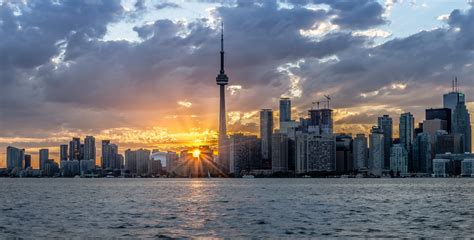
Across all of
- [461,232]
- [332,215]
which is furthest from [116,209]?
[461,232]

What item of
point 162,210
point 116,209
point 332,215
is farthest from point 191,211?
point 332,215

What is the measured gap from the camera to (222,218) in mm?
106188

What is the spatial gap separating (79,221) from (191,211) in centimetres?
2662

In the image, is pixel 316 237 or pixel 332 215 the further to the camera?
pixel 332 215

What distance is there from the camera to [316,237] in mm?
79188

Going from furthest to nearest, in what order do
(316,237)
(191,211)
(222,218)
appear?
(191,211), (222,218), (316,237)

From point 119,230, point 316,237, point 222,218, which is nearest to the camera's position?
point 316,237

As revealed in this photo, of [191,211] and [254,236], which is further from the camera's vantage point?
[191,211]

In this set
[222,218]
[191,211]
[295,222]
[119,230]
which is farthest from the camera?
[191,211]

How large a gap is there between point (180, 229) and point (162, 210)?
123 ft

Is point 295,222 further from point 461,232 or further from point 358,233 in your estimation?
point 461,232

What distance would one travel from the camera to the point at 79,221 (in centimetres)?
10106

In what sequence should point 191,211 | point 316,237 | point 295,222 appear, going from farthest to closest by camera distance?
point 191,211 → point 295,222 → point 316,237

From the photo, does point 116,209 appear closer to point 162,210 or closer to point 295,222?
point 162,210
